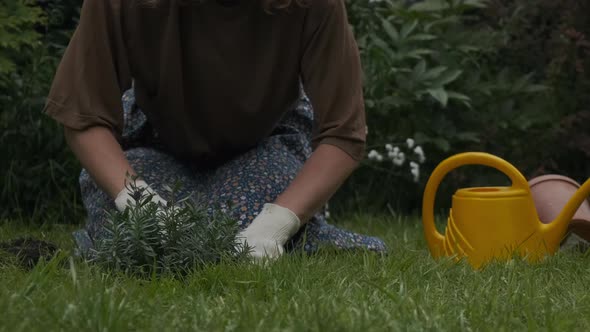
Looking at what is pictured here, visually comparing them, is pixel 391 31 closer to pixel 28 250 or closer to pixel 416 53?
pixel 416 53

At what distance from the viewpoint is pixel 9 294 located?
5.41 ft

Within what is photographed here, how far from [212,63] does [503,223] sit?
2.85 ft

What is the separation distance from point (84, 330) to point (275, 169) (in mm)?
1223

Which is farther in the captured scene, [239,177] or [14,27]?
[14,27]

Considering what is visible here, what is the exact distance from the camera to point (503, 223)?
91.2 inches

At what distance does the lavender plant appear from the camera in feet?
6.54

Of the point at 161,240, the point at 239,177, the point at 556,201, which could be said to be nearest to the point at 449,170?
the point at 556,201

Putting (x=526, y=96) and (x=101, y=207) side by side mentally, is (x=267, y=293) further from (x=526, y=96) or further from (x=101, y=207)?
(x=526, y=96)

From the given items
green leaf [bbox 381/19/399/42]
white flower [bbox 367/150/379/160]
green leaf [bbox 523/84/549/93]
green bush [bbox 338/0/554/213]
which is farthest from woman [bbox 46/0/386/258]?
green leaf [bbox 523/84/549/93]

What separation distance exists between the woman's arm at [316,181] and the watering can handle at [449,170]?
25 centimetres

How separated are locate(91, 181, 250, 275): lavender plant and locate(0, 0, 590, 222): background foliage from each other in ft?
5.24

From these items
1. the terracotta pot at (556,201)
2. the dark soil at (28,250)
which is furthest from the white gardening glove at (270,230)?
the terracotta pot at (556,201)

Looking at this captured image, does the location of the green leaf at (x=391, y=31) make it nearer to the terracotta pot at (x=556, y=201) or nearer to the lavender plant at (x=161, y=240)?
the terracotta pot at (x=556, y=201)

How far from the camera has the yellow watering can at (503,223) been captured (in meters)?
2.31
